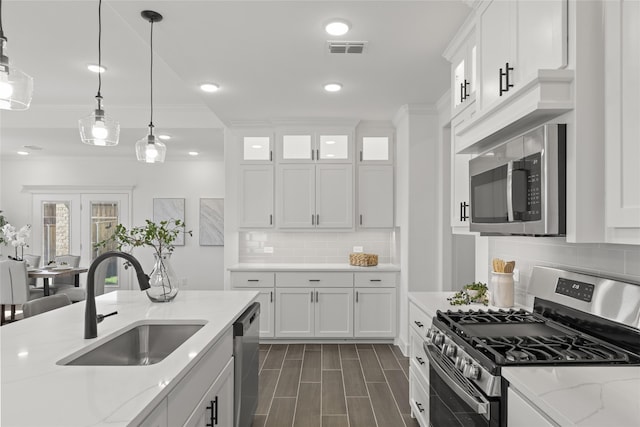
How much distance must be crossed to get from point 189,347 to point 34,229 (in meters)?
7.27

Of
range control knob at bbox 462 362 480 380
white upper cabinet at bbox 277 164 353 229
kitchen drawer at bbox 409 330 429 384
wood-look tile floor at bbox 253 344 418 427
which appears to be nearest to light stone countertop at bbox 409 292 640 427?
range control knob at bbox 462 362 480 380

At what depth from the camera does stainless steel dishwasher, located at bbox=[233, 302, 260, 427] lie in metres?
2.13

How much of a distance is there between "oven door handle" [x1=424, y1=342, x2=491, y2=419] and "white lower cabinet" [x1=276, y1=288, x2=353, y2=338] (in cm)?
243

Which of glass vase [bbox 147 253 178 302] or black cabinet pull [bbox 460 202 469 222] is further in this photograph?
black cabinet pull [bbox 460 202 469 222]

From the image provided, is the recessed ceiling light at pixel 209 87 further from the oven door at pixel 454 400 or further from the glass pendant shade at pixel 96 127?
the oven door at pixel 454 400

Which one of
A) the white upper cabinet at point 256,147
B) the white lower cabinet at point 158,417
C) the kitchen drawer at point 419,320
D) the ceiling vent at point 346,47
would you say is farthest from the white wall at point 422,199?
the white lower cabinet at point 158,417

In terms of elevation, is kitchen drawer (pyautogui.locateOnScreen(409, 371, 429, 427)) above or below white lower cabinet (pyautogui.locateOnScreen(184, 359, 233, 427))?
below

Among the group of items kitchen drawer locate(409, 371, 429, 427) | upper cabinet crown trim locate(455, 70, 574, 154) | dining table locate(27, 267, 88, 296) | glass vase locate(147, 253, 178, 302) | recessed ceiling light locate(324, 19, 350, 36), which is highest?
recessed ceiling light locate(324, 19, 350, 36)

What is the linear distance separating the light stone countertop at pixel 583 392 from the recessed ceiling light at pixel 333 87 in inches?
108

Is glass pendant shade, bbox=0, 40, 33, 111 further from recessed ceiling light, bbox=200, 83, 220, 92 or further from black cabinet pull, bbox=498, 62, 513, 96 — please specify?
recessed ceiling light, bbox=200, 83, 220, 92

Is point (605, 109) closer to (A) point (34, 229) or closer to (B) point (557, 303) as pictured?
(B) point (557, 303)

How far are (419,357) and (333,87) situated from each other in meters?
2.33

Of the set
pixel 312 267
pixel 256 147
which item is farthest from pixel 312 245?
pixel 256 147

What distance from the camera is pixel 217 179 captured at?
7207 mm
